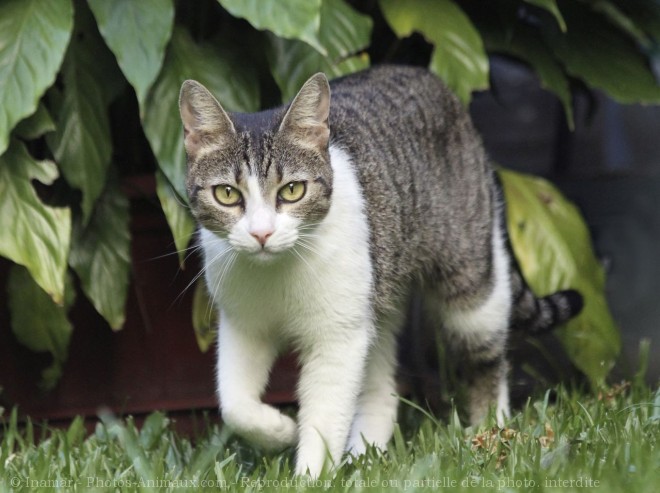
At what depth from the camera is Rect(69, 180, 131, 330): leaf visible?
3.13 m

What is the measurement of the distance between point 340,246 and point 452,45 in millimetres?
976

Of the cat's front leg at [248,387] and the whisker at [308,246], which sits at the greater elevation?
the whisker at [308,246]

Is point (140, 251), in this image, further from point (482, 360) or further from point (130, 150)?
point (482, 360)

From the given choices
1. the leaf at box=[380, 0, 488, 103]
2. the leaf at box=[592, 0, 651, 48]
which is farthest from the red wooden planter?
the leaf at box=[592, 0, 651, 48]

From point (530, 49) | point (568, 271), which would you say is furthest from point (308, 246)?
point (530, 49)

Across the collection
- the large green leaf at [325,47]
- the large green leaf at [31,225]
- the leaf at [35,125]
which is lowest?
the large green leaf at [31,225]

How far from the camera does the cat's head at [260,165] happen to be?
2.51 metres

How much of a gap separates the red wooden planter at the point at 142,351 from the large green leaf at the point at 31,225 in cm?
43

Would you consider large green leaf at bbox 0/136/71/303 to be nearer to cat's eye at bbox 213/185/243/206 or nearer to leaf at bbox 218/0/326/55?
cat's eye at bbox 213/185/243/206

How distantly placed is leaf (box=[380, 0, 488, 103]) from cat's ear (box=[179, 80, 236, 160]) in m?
0.90

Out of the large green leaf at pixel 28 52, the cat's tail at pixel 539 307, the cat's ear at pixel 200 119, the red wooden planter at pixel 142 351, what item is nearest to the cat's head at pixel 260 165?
the cat's ear at pixel 200 119

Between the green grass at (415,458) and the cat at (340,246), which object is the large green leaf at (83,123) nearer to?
the cat at (340,246)

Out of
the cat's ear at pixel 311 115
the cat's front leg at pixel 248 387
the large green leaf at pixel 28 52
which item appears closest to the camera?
the cat's ear at pixel 311 115

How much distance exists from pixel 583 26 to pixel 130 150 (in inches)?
67.5
